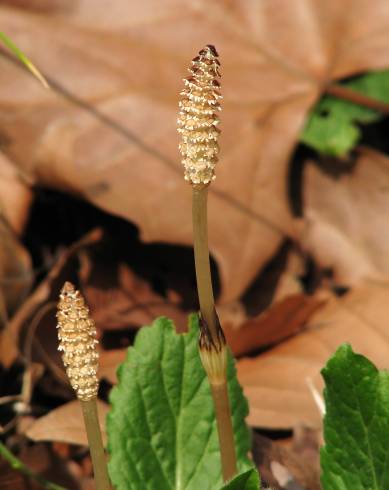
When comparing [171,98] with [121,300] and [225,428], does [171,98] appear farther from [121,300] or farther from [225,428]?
[225,428]

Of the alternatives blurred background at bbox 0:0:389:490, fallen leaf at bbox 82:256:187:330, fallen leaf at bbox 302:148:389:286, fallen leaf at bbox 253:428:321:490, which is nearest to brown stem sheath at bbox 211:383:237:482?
fallen leaf at bbox 253:428:321:490

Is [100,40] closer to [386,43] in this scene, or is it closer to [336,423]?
[386,43]

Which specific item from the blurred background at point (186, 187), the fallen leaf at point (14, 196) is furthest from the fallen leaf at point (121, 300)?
the fallen leaf at point (14, 196)

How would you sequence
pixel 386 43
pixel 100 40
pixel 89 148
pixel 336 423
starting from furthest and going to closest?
pixel 386 43, pixel 100 40, pixel 89 148, pixel 336 423

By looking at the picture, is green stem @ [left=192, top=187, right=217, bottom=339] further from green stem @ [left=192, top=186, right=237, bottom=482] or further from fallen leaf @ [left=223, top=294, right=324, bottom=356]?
fallen leaf @ [left=223, top=294, right=324, bottom=356]

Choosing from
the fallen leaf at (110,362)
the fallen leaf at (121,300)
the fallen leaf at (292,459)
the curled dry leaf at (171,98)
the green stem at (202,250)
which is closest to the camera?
the green stem at (202,250)

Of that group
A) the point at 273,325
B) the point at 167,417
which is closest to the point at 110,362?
the point at 273,325

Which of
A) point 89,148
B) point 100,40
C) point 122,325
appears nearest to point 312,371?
point 122,325

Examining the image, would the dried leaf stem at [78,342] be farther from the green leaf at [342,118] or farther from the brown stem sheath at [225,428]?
the green leaf at [342,118]
